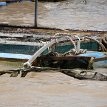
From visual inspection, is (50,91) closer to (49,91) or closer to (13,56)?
(49,91)

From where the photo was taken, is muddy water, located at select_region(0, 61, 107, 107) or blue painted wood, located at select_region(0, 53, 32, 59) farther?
blue painted wood, located at select_region(0, 53, 32, 59)

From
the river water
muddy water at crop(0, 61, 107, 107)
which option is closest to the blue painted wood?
the river water

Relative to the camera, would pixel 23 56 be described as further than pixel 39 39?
No

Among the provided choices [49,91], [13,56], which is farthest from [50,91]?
[13,56]

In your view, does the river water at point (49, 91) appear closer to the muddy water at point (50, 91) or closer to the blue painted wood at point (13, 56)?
the muddy water at point (50, 91)

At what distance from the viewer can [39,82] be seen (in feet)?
26.3

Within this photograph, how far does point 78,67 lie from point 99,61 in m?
0.47

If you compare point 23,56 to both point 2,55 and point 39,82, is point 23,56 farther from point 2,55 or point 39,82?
point 39,82

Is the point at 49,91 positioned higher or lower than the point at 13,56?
lower

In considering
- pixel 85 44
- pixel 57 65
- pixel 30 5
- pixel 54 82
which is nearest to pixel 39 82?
pixel 54 82

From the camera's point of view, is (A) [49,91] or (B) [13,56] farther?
(B) [13,56]

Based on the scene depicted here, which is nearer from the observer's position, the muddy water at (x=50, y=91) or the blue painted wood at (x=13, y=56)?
the muddy water at (x=50, y=91)

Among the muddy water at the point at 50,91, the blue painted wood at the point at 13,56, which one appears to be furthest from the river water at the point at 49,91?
the blue painted wood at the point at 13,56

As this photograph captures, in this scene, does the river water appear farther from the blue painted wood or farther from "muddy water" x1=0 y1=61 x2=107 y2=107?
the blue painted wood
